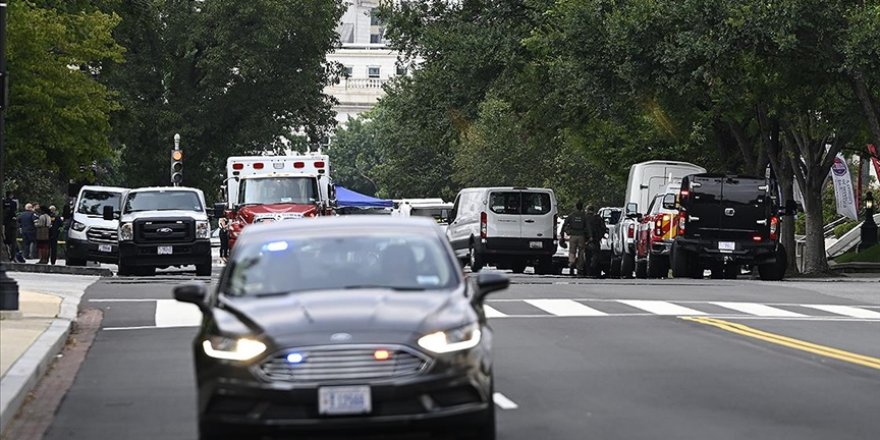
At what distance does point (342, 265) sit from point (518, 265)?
1284 inches

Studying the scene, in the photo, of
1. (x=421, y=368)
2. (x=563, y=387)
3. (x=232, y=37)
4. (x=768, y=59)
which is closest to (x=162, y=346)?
(x=563, y=387)

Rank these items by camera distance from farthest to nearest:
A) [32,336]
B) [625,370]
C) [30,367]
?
[32,336]
[625,370]
[30,367]

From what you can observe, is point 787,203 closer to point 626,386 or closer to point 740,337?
point 740,337

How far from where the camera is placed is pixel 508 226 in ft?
136

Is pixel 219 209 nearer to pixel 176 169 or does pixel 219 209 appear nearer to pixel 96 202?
pixel 96 202

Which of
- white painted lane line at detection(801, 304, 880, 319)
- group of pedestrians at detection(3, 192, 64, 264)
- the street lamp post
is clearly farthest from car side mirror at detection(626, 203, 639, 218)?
the street lamp post

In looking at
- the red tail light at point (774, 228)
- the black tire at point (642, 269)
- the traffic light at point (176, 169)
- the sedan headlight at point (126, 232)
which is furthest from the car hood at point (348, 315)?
the traffic light at point (176, 169)

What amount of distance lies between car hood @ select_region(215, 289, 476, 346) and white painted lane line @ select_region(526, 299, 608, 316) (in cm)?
1335

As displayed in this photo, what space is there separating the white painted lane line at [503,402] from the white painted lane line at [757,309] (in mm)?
11035

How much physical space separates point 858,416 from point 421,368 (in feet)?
14.5

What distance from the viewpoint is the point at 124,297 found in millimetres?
27359

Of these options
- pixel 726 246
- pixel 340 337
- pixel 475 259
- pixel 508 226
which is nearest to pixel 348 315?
pixel 340 337

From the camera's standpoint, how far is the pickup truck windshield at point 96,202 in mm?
42938

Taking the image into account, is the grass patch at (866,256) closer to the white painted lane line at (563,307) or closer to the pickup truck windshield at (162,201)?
the pickup truck windshield at (162,201)
